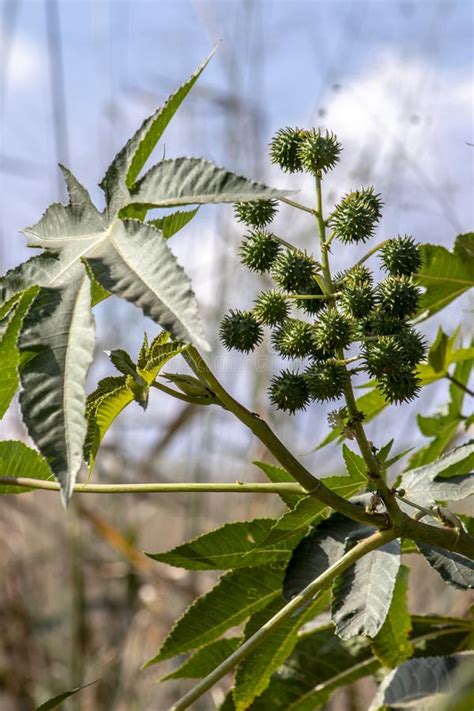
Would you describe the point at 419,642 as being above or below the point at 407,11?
below

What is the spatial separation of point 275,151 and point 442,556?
0.40 m

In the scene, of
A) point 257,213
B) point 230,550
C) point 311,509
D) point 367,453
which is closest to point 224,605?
point 230,550

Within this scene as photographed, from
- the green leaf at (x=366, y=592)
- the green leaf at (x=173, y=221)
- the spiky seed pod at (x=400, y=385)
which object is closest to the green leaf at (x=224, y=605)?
the green leaf at (x=366, y=592)

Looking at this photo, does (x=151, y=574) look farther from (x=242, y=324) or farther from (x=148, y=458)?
(x=242, y=324)

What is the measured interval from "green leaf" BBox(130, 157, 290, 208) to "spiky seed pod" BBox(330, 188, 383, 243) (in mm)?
199

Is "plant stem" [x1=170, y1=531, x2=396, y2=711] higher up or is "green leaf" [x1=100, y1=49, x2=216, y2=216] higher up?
"green leaf" [x1=100, y1=49, x2=216, y2=216]

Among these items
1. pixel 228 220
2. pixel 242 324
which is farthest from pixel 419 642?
pixel 228 220

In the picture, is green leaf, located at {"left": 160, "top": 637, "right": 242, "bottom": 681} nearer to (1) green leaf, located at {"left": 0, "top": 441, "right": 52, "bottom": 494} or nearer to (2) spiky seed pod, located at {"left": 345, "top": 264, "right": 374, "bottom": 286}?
(1) green leaf, located at {"left": 0, "top": 441, "right": 52, "bottom": 494}

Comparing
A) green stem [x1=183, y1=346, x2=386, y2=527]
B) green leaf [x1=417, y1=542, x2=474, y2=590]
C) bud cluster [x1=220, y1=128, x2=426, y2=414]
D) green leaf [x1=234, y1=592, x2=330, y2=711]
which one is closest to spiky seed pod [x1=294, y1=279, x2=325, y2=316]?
bud cluster [x1=220, y1=128, x2=426, y2=414]

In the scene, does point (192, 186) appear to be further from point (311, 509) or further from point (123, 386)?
point (311, 509)

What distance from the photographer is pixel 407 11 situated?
3426mm

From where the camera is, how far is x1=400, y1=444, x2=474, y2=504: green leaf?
0.87 metres

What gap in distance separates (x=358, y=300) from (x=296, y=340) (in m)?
0.06

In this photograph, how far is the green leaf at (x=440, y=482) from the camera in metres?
0.87
